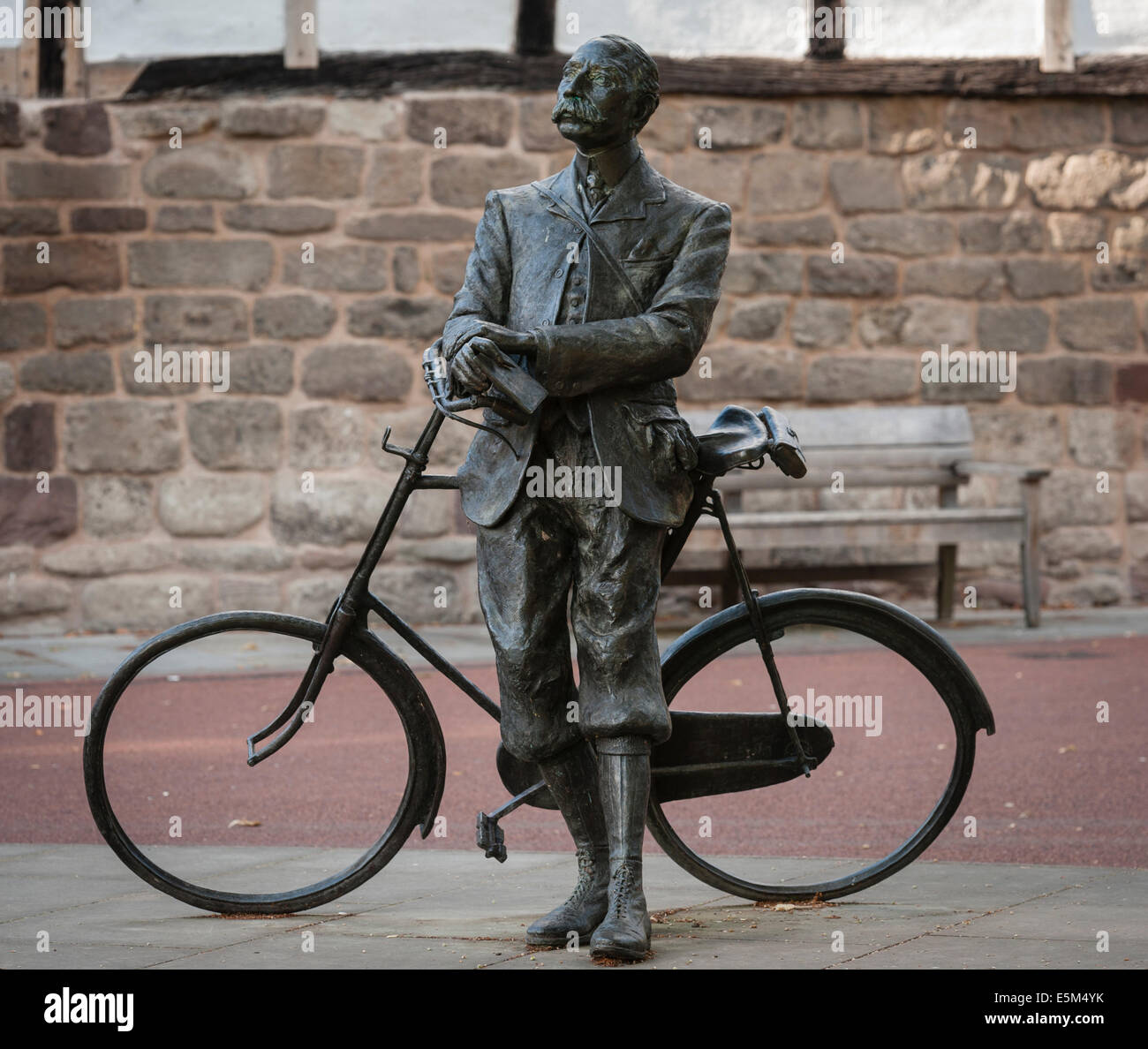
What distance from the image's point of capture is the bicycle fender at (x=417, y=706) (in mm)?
3938

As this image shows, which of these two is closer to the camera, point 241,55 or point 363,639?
point 363,639

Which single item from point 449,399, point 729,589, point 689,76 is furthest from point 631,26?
point 449,399

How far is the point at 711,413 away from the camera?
9836mm

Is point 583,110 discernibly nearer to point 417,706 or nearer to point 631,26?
point 417,706

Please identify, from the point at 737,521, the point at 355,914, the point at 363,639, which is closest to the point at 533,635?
the point at 363,639

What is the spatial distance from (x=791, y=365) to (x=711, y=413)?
656 millimetres

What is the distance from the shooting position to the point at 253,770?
6152 millimetres

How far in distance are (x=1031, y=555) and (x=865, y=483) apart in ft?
3.31

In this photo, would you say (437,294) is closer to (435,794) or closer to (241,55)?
(241,55)

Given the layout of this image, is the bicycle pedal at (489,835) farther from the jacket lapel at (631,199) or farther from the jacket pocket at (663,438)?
the jacket lapel at (631,199)

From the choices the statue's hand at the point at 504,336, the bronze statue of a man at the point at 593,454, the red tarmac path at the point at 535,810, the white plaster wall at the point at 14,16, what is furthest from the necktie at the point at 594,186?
the white plaster wall at the point at 14,16

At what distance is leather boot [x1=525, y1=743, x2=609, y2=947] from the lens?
3.74m

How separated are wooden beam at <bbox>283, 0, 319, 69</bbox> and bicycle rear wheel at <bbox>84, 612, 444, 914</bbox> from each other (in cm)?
323

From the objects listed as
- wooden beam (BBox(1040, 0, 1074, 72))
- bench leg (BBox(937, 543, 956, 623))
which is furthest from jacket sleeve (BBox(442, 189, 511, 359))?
wooden beam (BBox(1040, 0, 1074, 72))
